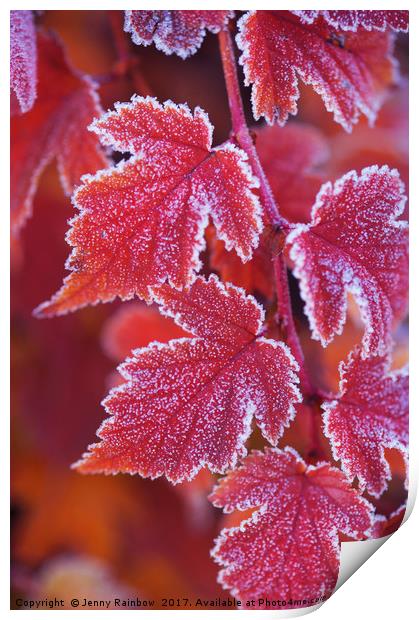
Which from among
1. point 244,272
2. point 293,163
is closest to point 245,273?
point 244,272

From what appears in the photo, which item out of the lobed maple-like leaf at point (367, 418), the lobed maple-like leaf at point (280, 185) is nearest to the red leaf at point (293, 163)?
the lobed maple-like leaf at point (280, 185)

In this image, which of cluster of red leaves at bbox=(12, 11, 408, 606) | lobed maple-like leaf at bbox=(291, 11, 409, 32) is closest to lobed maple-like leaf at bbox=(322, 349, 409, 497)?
cluster of red leaves at bbox=(12, 11, 408, 606)

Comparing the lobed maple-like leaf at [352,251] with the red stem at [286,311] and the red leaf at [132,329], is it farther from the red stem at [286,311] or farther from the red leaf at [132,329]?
the red leaf at [132,329]

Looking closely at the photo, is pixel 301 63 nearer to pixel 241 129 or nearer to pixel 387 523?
pixel 241 129

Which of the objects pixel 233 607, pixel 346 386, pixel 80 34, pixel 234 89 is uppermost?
pixel 80 34
